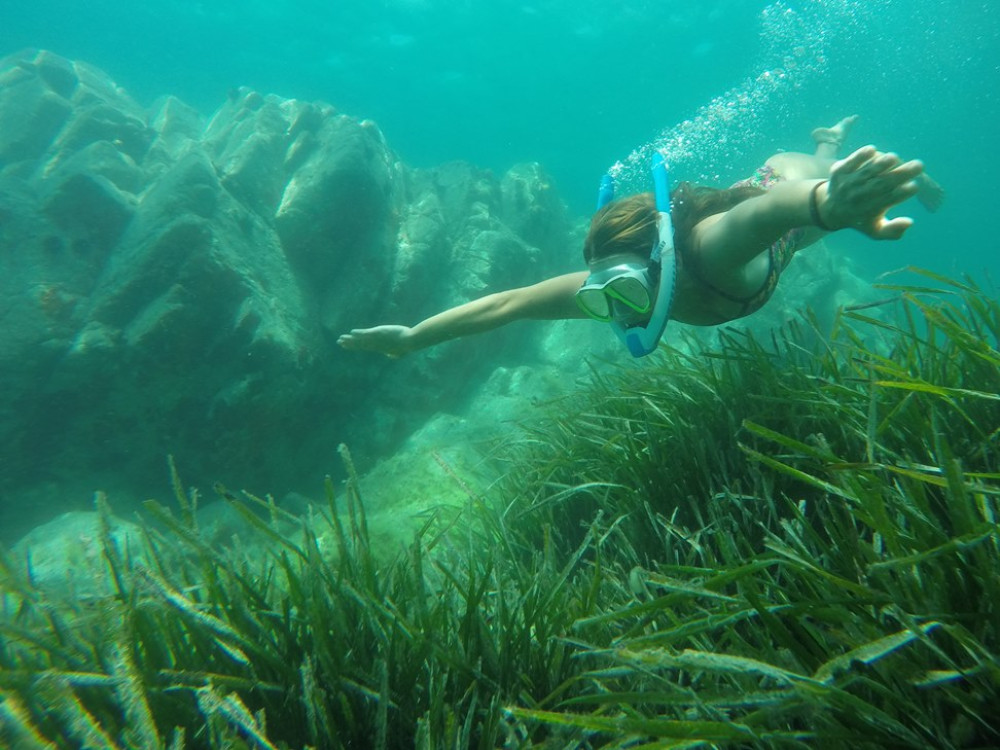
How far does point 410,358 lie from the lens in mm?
8414

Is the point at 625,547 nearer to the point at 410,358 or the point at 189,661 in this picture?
the point at 189,661

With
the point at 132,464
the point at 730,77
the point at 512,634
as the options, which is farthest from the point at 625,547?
the point at 730,77

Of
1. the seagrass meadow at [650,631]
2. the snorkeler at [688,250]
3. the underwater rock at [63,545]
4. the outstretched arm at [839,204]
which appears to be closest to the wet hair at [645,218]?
the snorkeler at [688,250]

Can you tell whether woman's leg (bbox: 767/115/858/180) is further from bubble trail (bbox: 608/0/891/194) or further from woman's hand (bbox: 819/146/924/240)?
bubble trail (bbox: 608/0/891/194)

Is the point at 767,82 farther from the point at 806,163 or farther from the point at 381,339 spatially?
the point at 381,339

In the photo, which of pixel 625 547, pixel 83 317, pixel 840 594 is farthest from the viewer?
pixel 83 317

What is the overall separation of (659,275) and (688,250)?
1.23ft

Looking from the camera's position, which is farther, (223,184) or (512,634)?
(223,184)

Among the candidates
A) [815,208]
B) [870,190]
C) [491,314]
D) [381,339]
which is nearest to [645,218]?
[815,208]

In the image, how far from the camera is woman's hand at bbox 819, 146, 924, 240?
1.74m

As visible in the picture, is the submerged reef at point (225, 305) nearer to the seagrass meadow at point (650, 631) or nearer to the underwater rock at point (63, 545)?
the underwater rock at point (63, 545)

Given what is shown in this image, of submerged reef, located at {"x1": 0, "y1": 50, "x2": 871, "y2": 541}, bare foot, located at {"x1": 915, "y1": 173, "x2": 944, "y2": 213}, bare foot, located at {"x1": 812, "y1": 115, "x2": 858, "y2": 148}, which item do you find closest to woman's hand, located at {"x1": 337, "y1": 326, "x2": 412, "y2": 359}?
submerged reef, located at {"x1": 0, "y1": 50, "x2": 871, "y2": 541}

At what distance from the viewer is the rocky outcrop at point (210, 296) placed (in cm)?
643

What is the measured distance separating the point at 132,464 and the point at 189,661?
695cm
